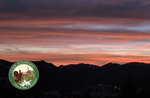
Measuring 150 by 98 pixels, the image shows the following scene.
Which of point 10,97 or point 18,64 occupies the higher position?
point 18,64

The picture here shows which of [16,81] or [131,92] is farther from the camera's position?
[131,92]

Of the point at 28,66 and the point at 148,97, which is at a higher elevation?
the point at 28,66

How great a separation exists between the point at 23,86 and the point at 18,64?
7124 mm

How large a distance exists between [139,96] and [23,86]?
5840 cm

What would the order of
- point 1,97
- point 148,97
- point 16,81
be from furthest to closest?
point 1,97 < point 148,97 < point 16,81

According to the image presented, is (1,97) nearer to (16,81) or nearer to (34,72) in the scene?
(16,81)

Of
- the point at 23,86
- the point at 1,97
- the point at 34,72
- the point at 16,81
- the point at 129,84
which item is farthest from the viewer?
the point at 1,97

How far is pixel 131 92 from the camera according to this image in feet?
425

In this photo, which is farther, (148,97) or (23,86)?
(148,97)

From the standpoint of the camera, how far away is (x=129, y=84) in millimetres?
132500

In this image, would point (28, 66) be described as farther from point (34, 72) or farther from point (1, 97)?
point (1, 97)

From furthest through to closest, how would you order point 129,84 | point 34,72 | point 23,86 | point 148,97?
point 129,84, point 148,97, point 23,86, point 34,72

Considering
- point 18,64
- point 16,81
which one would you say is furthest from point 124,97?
point 18,64

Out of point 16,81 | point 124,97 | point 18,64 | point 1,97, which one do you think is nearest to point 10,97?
point 1,97
